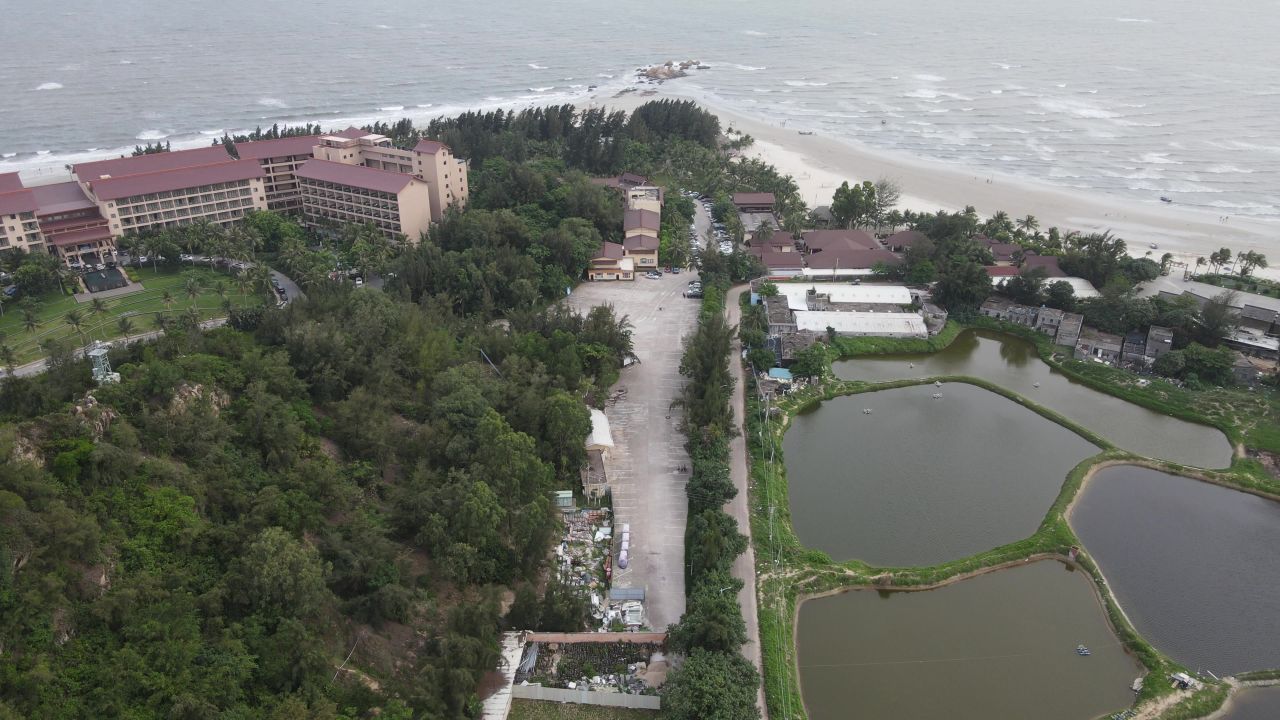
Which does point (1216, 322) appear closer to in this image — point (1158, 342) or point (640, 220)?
point (1158, 342)

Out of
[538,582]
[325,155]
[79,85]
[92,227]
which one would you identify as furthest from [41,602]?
[79,85]

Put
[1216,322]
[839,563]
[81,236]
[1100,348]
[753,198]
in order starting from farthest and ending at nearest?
[753,198] < [81,236] < [1100,348] < [1216,322] < [839,563]

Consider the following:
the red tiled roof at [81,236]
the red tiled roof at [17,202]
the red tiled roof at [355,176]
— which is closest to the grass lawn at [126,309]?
the red tiled roof at [81,236]

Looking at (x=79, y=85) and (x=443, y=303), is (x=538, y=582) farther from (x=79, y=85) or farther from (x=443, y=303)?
(x=79, y=85)

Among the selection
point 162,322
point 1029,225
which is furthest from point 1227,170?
point 162,322

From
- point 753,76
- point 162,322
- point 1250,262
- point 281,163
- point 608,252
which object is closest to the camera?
point 162,322

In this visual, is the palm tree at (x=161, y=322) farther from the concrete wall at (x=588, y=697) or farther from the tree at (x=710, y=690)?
the tree at (x=710, y=690)

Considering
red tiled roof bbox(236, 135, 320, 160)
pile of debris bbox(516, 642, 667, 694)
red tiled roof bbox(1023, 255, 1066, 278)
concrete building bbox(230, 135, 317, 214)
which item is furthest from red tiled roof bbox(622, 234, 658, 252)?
pile of debris bbox(516, 642, 667, 694)
